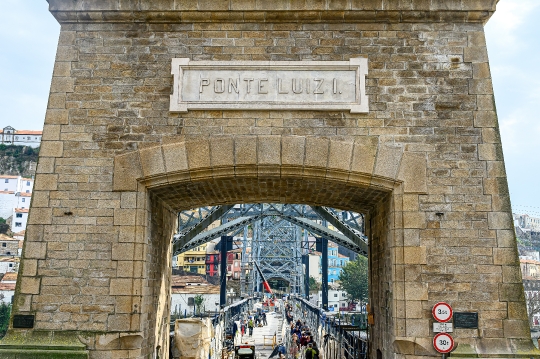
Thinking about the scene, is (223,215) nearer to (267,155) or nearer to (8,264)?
(267,155)

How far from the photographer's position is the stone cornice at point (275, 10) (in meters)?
7.43

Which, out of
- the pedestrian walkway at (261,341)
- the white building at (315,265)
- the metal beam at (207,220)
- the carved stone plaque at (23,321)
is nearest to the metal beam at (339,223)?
the metal beam at (207,220)

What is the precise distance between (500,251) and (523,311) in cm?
80

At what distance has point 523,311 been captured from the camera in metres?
6.77

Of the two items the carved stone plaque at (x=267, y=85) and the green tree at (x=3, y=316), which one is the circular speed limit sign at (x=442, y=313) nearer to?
the carved stone plaque at (x=267, y=85)

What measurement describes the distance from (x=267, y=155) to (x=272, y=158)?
8cm

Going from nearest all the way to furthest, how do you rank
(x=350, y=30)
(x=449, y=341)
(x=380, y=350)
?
(x=449, y=341) < (x=350, y=30) < (x=380, y=350)

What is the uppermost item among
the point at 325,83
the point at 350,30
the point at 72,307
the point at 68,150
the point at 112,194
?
the point at 350,30


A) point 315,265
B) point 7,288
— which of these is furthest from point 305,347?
point 315,265

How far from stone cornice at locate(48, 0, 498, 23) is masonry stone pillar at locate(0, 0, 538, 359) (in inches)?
0.8

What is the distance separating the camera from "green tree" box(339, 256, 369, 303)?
58625 mm

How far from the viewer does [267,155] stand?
23.7 ft

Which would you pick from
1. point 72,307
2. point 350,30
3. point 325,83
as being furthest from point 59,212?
point 350,30

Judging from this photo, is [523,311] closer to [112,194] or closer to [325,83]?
[325,83]
